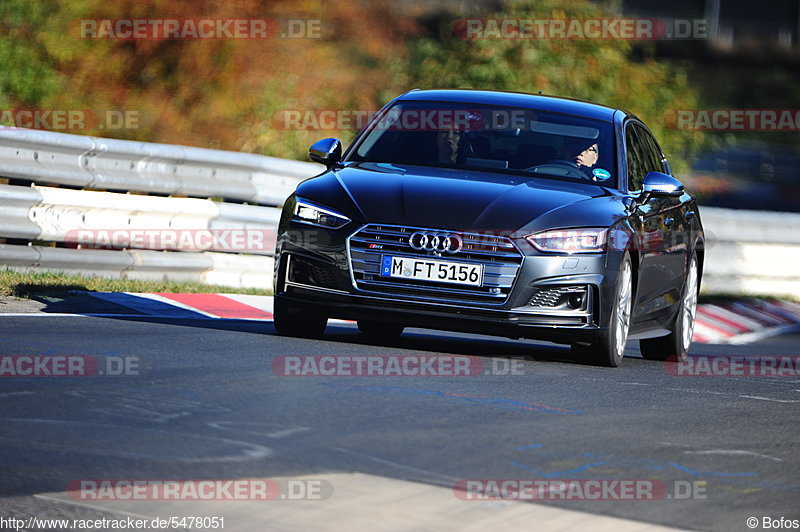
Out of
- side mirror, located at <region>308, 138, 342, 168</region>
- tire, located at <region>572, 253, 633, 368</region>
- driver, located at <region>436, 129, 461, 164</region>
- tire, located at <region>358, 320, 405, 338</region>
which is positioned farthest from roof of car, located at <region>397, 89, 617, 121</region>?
tire, located at <region>358, 320, 405, 338</region>

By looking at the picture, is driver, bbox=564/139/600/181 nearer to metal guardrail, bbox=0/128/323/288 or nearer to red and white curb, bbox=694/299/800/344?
metal guardrail, bbox=0/128/323/288

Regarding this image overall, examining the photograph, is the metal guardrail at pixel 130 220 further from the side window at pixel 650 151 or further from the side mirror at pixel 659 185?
the side mirror at pixel 659 185

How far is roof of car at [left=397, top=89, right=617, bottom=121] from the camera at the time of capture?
33.0 feet

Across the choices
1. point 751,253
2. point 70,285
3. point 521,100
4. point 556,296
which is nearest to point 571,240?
point 556,296

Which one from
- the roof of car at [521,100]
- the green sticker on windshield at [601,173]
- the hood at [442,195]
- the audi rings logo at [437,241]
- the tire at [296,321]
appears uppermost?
the roof of car at [521,100]

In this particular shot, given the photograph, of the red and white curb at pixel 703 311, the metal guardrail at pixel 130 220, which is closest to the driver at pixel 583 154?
the red and white curb at pixel 703 311

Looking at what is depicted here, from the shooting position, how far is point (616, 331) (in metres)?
8.94

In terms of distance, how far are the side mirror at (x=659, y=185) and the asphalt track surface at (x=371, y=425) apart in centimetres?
124

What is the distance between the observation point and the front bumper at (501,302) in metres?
8.48

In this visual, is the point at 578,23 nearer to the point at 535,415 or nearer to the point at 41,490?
the point at 535,415

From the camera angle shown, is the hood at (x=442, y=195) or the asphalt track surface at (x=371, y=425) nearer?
the asphalt track surface at (x=371, y=425)

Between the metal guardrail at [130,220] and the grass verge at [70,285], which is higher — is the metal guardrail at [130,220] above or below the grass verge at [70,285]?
above

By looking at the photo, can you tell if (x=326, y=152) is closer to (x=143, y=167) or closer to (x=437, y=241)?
(x=437, y=241)

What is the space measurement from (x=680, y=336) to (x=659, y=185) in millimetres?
1796
